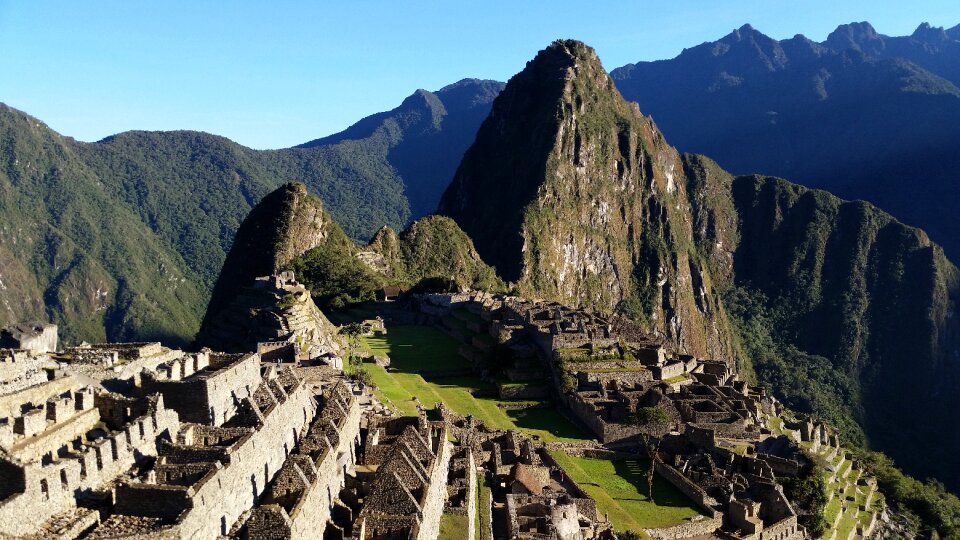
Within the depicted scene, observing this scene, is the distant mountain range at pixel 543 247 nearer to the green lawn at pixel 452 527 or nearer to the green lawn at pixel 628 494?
the green lawn at pixel 628 494

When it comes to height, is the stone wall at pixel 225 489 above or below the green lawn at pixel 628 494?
above

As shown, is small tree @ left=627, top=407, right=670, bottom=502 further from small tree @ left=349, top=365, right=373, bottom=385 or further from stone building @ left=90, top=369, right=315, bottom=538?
stone building @ left=90, top=369, right=315, bottom=538

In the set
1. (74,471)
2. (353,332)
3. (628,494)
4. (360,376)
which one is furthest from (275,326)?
(74,471)

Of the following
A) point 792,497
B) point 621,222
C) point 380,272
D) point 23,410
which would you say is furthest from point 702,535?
point 621,222

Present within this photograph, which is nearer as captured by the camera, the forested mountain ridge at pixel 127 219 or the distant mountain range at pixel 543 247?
the forested mountain ridge at pixel 127 219

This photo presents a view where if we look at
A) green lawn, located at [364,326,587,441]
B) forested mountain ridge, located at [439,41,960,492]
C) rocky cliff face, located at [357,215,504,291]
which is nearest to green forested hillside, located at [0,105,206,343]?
rocky cliff face, located at [357,215,504,291]

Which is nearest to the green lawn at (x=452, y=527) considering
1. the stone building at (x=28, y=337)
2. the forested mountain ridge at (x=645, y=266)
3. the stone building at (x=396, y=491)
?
the stone building at (x=396, y=491)

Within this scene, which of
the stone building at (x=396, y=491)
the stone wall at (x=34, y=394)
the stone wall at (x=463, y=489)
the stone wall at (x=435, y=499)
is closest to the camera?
the stone building at (x=396, y=491)

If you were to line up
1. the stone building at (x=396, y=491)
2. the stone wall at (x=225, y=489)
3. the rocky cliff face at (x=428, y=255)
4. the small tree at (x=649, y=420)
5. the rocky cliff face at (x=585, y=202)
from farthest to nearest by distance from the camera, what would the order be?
the rocky cliff face at (x=585, y=202) < the rocky cliff face at (x=428, y=255) < the small tree at (x=649, y=420) < the stone building at (x=396, y=491) < the stone wall at (x=225, y=489)
